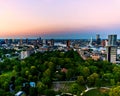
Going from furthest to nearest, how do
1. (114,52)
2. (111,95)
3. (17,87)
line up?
(114,52) < (17,87) < (111,95)

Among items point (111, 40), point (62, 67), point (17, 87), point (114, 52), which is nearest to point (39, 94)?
point (17, 87)

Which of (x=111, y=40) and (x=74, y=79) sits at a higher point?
(x=111, y=40)

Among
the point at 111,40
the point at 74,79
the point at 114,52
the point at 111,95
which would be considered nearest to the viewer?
the point at 111,95

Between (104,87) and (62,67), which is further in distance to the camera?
(62,67)

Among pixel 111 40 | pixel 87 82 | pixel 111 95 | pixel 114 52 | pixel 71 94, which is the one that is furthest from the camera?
pixel 111 40

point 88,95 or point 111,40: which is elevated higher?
point 111,40

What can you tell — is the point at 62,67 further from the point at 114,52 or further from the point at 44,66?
the point at 114,52

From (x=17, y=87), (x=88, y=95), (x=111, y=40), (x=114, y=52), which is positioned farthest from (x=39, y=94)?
(x=111, y=40)

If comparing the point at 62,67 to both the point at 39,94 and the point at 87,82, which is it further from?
the point at 39,94

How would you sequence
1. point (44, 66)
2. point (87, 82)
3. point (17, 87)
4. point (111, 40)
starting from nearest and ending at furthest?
point (17, 87)
point (87, 82)
point (44, 66)
point (111, 40)
